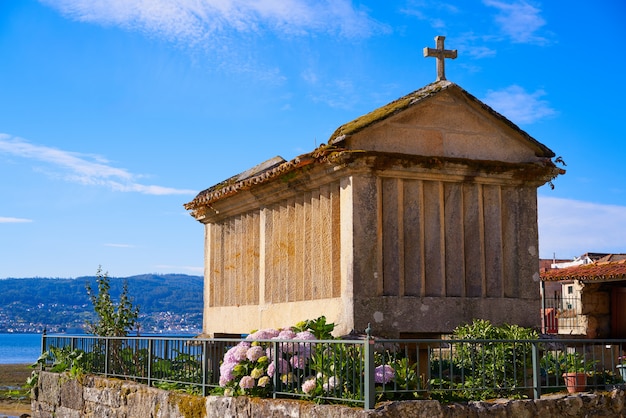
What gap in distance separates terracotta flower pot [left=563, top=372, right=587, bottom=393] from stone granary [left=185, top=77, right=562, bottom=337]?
4.93 feet

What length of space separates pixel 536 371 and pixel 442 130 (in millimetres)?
3438

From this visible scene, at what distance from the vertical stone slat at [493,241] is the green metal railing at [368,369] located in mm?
1078

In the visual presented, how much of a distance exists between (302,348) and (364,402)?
142 cm

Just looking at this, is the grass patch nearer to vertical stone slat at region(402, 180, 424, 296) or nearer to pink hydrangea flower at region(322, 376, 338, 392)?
vertical stone slat at region(402, 180, 424, 296)

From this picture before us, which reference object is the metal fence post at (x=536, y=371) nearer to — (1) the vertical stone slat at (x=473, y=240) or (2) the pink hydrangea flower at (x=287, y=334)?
(1) the vertical stone slat at (x=473, y=240)

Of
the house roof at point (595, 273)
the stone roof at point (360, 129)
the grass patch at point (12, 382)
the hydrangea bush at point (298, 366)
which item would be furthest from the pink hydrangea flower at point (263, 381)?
the grass patch at point (12, 382)

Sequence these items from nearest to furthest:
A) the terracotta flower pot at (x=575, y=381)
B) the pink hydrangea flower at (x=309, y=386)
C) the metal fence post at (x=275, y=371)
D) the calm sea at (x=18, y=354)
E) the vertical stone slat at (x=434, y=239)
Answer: the pink hydrangea flower at (x=309, y=386) < the metal fence post at (x=275, y=371) < the terracotta flower pot at (x=575, y=381) < the vertical stone slat at (x=434, y=239) < the calm sea at (x=18, y=354)

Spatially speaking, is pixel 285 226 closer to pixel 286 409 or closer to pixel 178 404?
pixel 178 404

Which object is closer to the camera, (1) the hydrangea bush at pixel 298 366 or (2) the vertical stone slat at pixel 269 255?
(1) the hydrangea bush at pixel 298 366

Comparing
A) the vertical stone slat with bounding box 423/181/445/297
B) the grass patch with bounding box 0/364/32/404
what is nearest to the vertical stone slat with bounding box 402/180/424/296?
the vertical stone slat with bounding box 423/181/445/297

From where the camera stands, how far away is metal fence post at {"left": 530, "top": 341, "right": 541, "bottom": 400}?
8977mm

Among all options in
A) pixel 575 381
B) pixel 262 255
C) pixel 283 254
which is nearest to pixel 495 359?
pixel 575 381

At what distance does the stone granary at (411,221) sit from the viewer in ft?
33.5

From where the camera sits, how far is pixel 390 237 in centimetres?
1042
